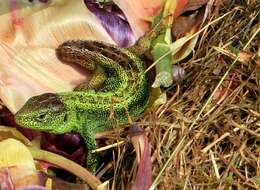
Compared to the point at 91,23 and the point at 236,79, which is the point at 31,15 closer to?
the point at 91,23

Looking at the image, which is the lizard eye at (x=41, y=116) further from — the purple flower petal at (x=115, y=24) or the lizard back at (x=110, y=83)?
the purple flower petal at (x=115, y=24)

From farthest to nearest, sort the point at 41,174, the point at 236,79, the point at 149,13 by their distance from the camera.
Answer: the point at 149,13
the point at 236,79
the point at 41,174

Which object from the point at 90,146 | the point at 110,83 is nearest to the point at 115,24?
the point at 110,83

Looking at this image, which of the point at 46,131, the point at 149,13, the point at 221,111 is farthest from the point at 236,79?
the point at 46,131

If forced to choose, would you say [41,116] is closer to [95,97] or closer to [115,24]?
[95,97]

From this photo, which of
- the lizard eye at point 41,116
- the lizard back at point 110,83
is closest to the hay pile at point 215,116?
the lizard back at point 110,83

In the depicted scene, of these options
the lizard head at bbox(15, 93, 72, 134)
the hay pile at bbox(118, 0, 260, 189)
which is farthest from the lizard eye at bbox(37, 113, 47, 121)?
the hay pile at bbox(118, 0, 260, 189)

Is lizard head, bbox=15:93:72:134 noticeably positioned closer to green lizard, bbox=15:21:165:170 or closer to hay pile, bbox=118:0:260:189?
green lizard, bbox=15:21:165:170
